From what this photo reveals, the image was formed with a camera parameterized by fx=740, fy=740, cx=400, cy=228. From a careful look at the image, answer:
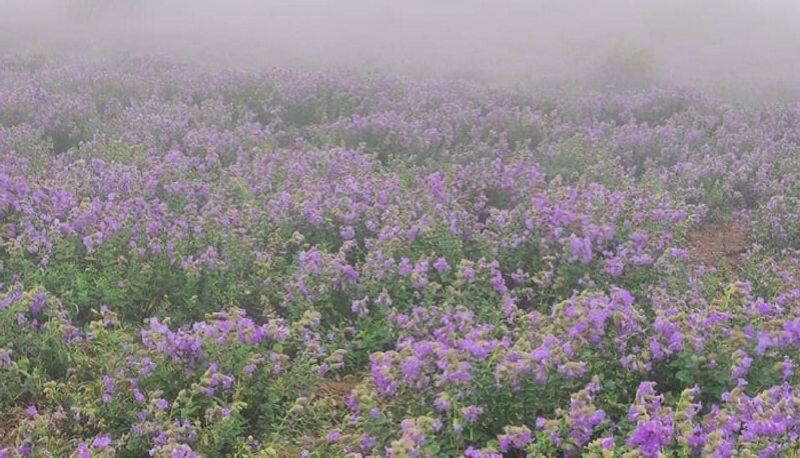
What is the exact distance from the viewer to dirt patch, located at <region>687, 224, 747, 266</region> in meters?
6.92

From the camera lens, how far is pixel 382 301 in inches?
187

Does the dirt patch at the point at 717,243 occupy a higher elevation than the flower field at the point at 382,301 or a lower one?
lower

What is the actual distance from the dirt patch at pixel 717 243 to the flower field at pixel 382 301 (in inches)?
1.4

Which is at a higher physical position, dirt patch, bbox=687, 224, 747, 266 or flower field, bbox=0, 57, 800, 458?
flower field, bbox=0, 57, 800, 458

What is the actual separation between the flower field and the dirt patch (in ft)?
0.12

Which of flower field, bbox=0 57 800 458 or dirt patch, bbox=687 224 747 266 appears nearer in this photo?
flower field, bbox=0 57 800 458

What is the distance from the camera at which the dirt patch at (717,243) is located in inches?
273

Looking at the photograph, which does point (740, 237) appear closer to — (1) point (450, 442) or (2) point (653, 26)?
(1) point (450, 442)

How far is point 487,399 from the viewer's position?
3.71 m

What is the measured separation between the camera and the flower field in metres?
3.55

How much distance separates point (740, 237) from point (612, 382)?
179 inches

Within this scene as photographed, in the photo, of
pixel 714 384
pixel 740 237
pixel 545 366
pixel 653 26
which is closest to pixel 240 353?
pixel 545 366

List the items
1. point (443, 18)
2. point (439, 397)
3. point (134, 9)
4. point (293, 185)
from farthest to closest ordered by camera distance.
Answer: point (443, 18), point (134, 9), point (293, 185), point (439, 397)

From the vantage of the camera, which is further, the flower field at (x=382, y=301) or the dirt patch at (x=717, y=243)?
the dirt patch at (x=717, y=243)
